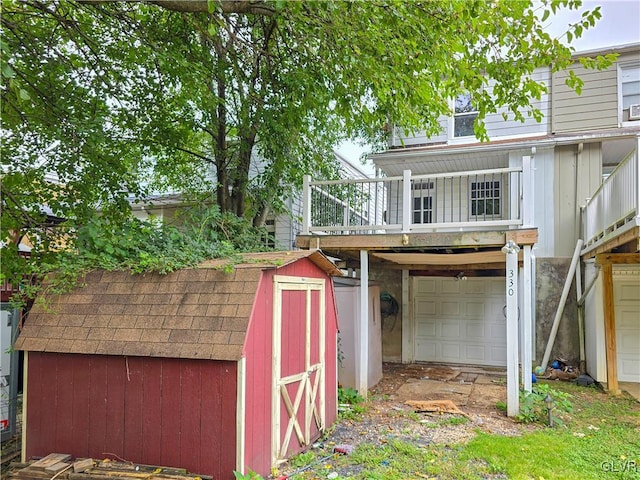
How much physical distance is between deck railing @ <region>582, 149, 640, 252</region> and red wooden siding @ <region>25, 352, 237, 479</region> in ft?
17.8

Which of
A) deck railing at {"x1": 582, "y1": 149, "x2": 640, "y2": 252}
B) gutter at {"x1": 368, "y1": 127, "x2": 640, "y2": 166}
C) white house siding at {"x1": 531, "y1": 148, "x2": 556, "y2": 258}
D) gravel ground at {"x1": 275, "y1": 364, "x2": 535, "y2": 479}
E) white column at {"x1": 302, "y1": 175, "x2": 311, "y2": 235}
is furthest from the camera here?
white house siding at {"x1": 531, "y1": 148, "x2": 556, "y2": 258}

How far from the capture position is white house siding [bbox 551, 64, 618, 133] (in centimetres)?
923

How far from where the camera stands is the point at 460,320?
10.1m

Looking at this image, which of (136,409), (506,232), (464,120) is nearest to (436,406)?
(506,232)

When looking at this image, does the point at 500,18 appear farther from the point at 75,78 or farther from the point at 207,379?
the point at 75,78

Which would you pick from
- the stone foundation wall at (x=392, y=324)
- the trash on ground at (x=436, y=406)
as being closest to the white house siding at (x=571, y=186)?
the stone foundation wall at (x=392, y=324)

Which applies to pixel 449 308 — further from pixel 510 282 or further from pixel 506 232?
pixel 506 232

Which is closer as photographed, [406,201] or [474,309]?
[406,201]

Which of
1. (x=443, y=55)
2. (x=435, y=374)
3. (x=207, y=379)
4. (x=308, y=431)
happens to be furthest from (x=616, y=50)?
(x=207, y=379)

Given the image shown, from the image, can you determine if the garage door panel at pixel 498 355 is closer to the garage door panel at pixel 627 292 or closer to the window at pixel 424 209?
the garage door panel at pixel 627 292

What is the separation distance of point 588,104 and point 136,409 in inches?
404

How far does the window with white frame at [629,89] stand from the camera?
30.2ft

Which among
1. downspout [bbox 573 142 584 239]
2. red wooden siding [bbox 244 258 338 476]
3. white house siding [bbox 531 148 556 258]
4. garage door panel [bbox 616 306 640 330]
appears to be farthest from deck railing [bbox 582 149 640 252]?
red wooden siding [bbox 244 258 338 476]

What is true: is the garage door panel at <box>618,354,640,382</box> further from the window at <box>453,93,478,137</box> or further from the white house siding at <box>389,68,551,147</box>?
the window at <box>453,93,478,137</box>
